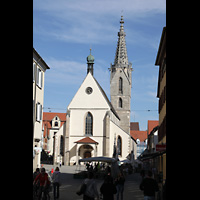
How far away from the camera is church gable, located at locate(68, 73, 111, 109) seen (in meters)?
53.5

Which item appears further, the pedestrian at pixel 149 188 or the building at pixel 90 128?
the building at pixel 90 128

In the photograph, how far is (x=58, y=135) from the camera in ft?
175

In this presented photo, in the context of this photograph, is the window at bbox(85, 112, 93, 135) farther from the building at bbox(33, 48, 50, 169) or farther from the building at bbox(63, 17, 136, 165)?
the building at bbox(33, 48, 50, 169)

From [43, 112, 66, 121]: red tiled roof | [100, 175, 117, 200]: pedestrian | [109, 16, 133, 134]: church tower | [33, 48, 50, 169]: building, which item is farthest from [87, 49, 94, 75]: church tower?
[100, 175, 117, 200]: pedestrian

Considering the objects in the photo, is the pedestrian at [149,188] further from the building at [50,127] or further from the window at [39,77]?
the building at [50,127]

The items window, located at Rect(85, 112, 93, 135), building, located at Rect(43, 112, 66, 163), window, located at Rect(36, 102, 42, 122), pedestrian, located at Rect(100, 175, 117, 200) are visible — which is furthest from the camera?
building, located at Rect(43, 112, 66, 163)

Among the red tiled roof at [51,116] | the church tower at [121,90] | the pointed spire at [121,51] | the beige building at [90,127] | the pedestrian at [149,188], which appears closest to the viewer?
the pedestrian at [149,188]

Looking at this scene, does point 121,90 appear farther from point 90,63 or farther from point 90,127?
point 90,127

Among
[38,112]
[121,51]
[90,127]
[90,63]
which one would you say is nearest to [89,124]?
[90,127]

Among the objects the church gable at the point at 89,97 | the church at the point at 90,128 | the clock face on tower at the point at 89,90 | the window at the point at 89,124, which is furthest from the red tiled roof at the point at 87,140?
the clock face on tower at the point at 89,90

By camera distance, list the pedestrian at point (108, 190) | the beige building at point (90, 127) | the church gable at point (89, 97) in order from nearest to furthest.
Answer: the pedestrian at point (108, 190) < the beige building at point (90, 127) < the church gable at point (89, 97)

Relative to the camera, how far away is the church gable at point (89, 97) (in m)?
53.5

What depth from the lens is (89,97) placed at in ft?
177
